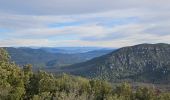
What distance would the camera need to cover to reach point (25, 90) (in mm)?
114938

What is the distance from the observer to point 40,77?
12125cm

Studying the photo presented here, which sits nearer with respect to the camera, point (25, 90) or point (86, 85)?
point (25, 90)

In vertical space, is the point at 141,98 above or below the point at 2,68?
below

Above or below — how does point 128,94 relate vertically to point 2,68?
below

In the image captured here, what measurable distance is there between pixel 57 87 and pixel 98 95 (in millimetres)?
12904

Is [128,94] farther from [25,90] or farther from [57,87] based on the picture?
[25,90]

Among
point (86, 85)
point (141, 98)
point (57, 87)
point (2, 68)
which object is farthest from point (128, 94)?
point (2, 68)

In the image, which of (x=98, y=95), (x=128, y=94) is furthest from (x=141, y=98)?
(x=98, y=95)

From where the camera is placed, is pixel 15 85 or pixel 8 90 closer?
pixel 8 90

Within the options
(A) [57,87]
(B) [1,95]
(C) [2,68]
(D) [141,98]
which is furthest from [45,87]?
(D) [141,98]

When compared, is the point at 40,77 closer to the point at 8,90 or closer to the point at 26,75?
the point at 26,75

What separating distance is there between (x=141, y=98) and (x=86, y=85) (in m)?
17.8

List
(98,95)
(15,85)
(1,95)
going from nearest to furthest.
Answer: (1,95) → (15,85) → (98,95)

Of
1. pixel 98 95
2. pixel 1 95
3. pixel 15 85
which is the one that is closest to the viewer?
pixel 1 95
